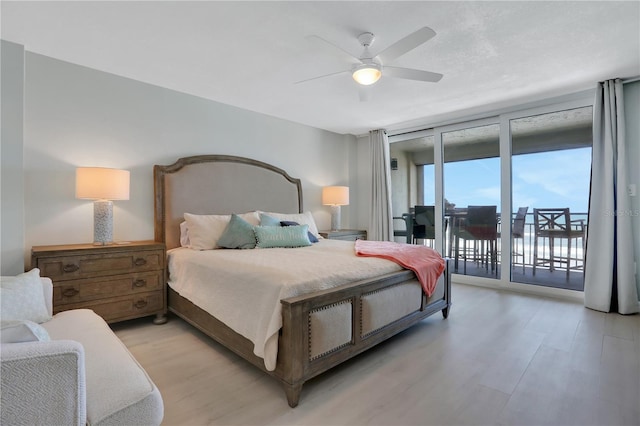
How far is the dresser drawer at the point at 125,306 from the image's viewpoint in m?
2.61

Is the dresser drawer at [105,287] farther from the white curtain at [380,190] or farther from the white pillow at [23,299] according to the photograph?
the white curtain at [380,190]

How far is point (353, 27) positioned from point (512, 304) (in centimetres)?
329

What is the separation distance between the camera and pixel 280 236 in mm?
3256

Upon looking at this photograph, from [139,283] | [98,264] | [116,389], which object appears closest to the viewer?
[116,389]

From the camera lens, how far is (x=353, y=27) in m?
2.26

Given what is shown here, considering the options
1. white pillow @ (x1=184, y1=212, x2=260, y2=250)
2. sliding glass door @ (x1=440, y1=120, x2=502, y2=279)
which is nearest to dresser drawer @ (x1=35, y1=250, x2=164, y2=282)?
white pillow @ (x1=184, y1=212, x2=260, y2=250)

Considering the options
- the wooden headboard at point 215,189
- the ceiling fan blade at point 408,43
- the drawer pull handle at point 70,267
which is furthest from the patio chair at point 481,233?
the drawer pull handle at point 70,267

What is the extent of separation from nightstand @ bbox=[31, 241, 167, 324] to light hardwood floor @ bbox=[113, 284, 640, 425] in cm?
23

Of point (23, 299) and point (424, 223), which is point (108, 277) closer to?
point (23, 299)

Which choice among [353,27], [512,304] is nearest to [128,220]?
[353,27]

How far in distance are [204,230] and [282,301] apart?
179cm

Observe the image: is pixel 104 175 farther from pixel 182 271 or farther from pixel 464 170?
pixel 464 170

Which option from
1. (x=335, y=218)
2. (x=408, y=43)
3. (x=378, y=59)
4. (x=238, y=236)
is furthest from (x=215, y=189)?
(x=408, y=43)

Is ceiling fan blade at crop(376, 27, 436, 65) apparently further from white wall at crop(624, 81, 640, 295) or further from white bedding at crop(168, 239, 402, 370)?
white wall at crop(624, 81, 640, 295)
